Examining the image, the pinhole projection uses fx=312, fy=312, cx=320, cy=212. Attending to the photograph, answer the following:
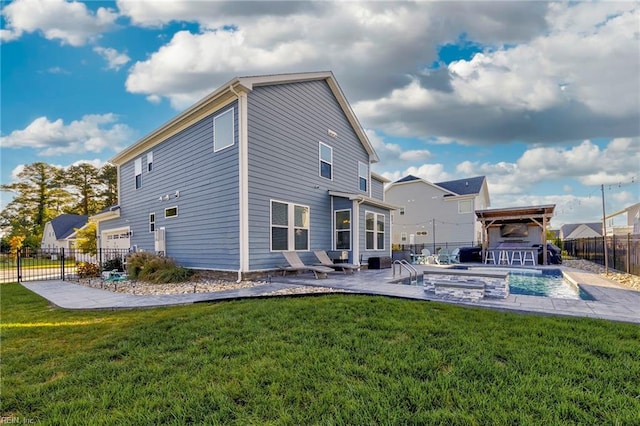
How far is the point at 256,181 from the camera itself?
933 cm

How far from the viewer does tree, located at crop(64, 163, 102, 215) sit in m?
37.6

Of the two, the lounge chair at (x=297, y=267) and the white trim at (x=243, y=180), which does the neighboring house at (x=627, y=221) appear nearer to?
the lounge chair at (x=297, y=267)

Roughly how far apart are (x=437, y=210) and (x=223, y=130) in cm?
2075

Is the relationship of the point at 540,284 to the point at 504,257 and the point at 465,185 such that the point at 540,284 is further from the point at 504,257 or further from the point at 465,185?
the point at 465,185

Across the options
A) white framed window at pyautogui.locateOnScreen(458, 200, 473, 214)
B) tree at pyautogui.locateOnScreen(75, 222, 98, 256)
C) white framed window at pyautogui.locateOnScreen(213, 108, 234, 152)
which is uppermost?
white framed window at pyautogui.locateOnScreen(213, 108, 234, 152)

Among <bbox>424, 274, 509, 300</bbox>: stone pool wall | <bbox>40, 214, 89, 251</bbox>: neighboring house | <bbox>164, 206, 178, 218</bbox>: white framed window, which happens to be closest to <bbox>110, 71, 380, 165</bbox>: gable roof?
<bbox>164, 206, 178, 218</bbox>: white framed window

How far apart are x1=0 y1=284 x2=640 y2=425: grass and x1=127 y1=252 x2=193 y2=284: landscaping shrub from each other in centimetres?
484

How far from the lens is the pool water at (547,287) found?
288 inches

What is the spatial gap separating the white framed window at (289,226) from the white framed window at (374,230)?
2781 millimetres

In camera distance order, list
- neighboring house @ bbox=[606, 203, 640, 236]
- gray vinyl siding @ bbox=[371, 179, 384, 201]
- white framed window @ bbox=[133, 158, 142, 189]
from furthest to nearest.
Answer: neighboring house @ bbox=[606, 203, 640, 236] < gray vinyl siding @ bbox=[371, 179, 384, 201] < white framed window @ bbox=[133, 158, 142, 189]

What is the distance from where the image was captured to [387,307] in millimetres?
4809

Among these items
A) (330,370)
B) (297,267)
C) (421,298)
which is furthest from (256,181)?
(330,370)

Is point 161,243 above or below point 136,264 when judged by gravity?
above

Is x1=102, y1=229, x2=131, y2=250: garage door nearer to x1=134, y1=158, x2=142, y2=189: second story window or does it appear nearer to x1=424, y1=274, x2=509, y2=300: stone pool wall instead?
x1=134, y1=158, x2=142, y2=189: second story window
